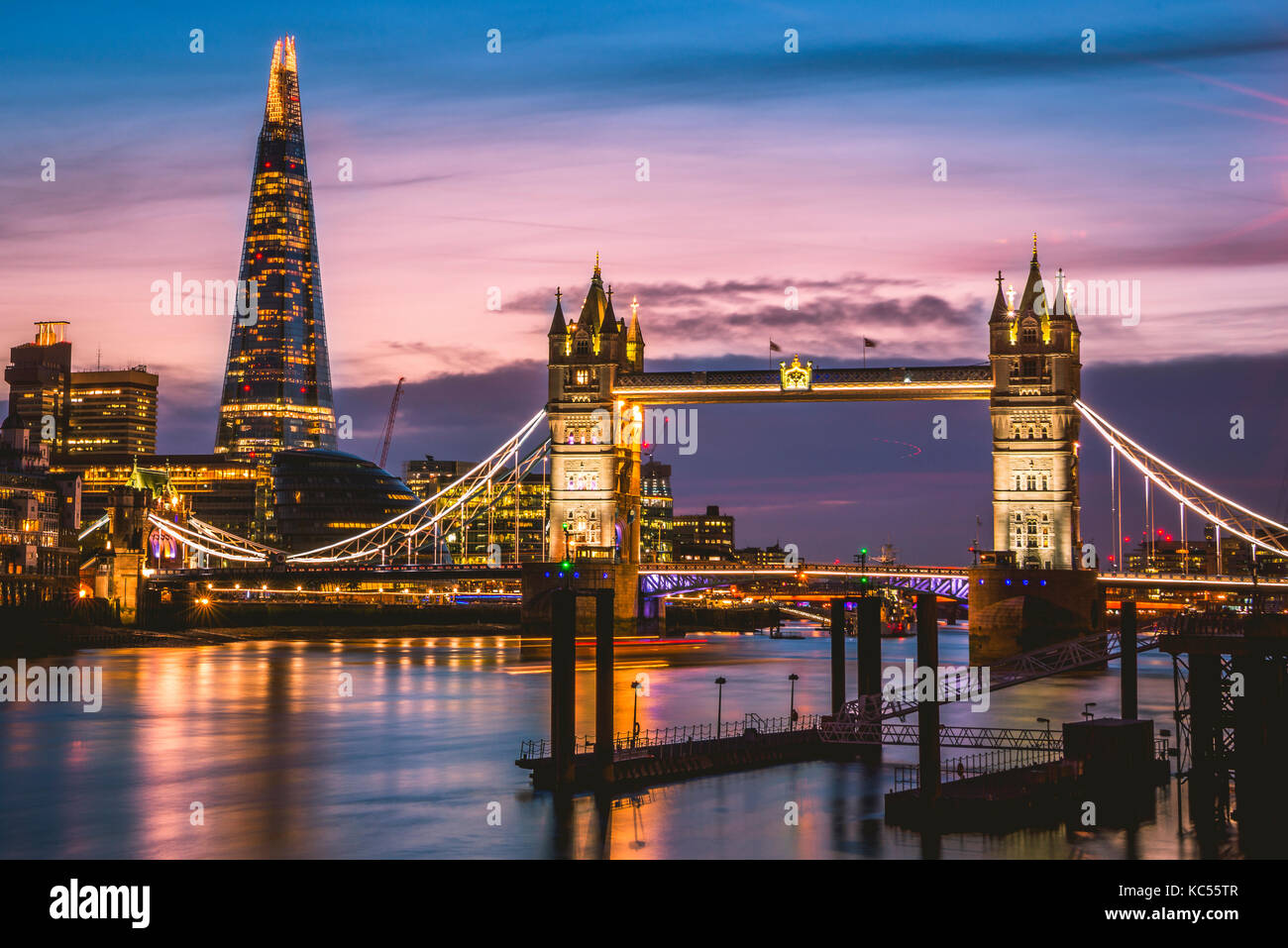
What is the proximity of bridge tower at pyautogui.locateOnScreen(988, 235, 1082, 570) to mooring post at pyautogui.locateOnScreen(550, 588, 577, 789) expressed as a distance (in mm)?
61103

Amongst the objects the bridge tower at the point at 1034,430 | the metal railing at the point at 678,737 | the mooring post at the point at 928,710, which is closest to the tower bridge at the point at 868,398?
the bridge tower at the point at 1034,430

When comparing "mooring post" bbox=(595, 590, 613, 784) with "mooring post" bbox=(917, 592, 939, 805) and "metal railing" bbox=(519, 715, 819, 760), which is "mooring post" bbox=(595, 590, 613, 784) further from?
"mooring post" bbox=(917, 592, 939, 805)

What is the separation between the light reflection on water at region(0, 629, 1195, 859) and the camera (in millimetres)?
41938

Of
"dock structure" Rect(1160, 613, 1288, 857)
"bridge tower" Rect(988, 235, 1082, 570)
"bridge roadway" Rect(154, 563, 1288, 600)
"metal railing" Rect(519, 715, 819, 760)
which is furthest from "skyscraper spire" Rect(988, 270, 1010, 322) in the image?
"dock structure" Rect(1160, 613, 1288, 857)

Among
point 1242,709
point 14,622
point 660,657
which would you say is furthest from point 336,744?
point 14,622

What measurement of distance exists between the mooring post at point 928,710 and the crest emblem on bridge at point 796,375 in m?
62.1

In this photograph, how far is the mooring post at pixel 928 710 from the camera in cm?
4125

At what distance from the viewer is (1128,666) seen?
54.0 meters

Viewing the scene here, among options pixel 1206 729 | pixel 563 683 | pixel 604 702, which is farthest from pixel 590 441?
pixel 1206 729

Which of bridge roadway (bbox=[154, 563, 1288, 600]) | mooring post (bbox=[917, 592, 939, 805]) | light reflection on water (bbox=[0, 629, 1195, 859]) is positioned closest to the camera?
mooring post (bbox=[917, 592, 939, 805])

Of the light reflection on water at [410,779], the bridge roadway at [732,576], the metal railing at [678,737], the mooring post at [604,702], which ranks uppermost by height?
the bridge roadway at [732,576]

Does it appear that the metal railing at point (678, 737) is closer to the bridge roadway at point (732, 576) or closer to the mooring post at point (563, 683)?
the mooring post at point (563, 683)

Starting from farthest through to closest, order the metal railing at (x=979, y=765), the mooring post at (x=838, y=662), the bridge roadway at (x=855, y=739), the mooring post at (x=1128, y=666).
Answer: the mooring post at (x=838, y=662) → the mooring post at (x=1128, y=666) → the bridge roadway at (x=855, y=739) → the metal railing at (x=979, y=765)

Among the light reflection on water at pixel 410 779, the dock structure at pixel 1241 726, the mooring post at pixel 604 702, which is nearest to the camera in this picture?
the dock structure at pixel 1241 726
